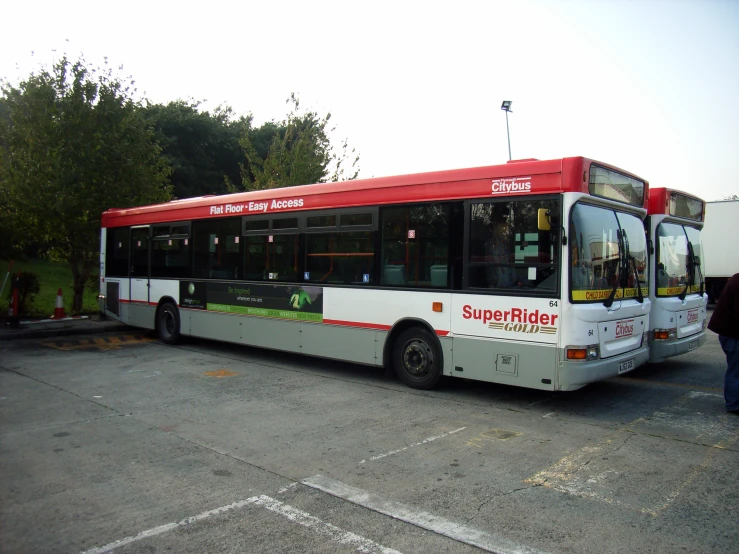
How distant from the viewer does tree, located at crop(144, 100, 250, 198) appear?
122 feet

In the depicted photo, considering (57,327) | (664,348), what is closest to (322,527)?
(664,348)

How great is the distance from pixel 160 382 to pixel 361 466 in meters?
4.96

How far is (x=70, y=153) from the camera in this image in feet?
50.9

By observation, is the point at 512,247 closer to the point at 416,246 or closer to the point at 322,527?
the point at 416,246

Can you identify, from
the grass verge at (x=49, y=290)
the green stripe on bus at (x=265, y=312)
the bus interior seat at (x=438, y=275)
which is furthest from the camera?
the grass verge at (x=49, y=290)

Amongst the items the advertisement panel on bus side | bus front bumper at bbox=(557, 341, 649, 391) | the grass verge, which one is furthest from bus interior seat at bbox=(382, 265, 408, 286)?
the grass verge

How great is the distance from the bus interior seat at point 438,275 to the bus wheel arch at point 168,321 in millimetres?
6971

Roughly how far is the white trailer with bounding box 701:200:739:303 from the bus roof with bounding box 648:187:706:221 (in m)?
13.8

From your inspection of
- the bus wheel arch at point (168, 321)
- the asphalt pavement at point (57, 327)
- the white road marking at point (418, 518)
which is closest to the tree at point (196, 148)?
the asphalt pavement at point (57, 327)

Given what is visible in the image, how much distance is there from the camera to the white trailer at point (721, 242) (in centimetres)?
2219

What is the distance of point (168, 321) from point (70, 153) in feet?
19.0

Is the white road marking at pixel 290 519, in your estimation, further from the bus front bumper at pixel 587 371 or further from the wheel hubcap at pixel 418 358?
the wheel hubcap at pixel 418 358

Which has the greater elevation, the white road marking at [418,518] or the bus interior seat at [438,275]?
the bus interior seat at [438,275]

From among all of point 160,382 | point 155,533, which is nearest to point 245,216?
point 160,382
